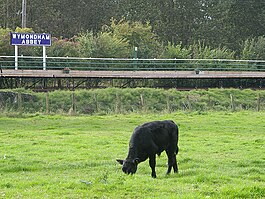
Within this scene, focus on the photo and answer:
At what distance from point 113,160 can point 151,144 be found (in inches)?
105

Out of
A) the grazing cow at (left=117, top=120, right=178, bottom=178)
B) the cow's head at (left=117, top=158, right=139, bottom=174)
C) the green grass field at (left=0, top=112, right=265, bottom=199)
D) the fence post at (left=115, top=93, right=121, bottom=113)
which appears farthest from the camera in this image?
the fence post at (left=115, top=93, right=121, bottom=113)

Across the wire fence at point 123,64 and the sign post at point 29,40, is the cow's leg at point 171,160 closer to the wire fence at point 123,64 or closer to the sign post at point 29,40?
the wire fence at point 123,64

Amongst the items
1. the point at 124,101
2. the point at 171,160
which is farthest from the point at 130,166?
the point at 124,101

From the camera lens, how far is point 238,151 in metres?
16.8

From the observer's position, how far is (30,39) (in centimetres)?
4019

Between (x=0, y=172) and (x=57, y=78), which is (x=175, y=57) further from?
(x=0, y=172)

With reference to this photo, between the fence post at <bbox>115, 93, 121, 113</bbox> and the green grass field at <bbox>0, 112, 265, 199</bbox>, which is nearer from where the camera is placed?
the green grass field at <bbox>0, 112, 265, 199</bbox>

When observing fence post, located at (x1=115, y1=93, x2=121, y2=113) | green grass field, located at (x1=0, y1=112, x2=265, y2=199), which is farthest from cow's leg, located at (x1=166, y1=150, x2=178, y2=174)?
fence post, located at (x1=115, y1=93, x2=121, y2=113)

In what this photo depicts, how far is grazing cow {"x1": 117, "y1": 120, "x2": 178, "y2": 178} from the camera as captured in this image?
1210 cm

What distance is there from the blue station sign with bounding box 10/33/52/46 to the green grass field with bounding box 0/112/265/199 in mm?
Answer: 13792

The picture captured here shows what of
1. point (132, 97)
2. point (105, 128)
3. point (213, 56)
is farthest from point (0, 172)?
point (213, 56)

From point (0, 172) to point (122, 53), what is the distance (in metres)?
35.8

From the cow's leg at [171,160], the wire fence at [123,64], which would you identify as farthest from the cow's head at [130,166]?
the wire fence at [123,64]

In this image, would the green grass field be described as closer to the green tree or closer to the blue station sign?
the blue station sign
